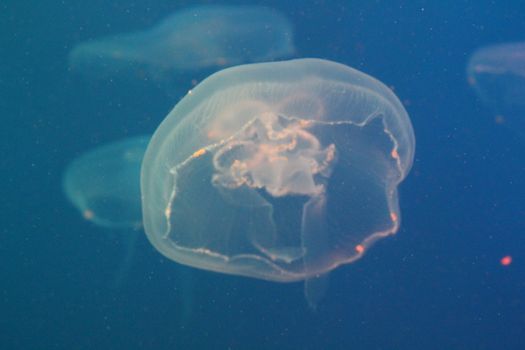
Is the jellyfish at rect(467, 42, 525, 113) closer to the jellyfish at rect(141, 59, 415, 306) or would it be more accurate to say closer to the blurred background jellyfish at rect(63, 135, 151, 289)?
the jellyfish at rect(141, 59, 415, 306)

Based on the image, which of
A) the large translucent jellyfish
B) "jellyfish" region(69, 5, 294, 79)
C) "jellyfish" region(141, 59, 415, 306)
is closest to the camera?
"jellyfish" region(141, 59, 415, 306)

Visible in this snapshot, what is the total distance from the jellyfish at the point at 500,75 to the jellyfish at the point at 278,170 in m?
1.37

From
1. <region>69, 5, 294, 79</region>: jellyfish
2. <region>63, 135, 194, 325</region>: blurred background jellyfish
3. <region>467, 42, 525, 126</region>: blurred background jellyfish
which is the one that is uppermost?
<region>69, 5, 294, 79</region>: jellyfish

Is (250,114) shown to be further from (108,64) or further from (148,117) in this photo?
(108,64)

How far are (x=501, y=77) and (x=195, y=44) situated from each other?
3.19 metres

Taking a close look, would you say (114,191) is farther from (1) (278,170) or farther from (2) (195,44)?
(1) (278,170)

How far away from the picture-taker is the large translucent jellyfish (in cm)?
460

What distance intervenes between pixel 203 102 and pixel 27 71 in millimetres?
1995

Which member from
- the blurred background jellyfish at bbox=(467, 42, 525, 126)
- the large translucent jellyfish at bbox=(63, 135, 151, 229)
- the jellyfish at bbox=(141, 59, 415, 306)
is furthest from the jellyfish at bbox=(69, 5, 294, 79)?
the blurred background jellyfish at bbox=(467, 42, 525, 126)

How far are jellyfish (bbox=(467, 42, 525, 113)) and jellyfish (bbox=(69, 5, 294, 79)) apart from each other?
186cm

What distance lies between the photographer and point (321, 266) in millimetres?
4121

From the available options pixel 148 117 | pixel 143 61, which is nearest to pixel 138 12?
pixel 143 61

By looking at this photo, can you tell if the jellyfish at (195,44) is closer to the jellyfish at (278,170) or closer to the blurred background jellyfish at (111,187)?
the blurred background jellyfish at (111,187)

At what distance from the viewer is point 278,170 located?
3.87 metres
